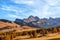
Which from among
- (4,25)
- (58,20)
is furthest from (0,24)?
(58,20)

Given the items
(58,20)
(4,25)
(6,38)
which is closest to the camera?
(6,38)

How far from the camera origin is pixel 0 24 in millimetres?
83375

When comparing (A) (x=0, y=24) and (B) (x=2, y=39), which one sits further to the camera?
(A) (x=0, y=24)

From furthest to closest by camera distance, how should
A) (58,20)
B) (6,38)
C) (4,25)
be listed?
(58,20)
(4,25)
(6,38)

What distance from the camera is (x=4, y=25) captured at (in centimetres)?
8138

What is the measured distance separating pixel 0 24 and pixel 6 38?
166ft

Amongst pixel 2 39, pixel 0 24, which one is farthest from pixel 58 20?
pixel 2 39

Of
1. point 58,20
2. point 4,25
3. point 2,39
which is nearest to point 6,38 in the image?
point 2,39

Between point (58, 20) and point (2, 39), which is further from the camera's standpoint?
point (58, 20)

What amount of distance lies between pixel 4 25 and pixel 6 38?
158ft

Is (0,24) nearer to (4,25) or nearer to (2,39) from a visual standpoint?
(4,25)

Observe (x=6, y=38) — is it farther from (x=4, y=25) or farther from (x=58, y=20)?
(x=58, y=20)

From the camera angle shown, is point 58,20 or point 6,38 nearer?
point 6,38

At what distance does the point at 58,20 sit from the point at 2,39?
163052 millimetres
